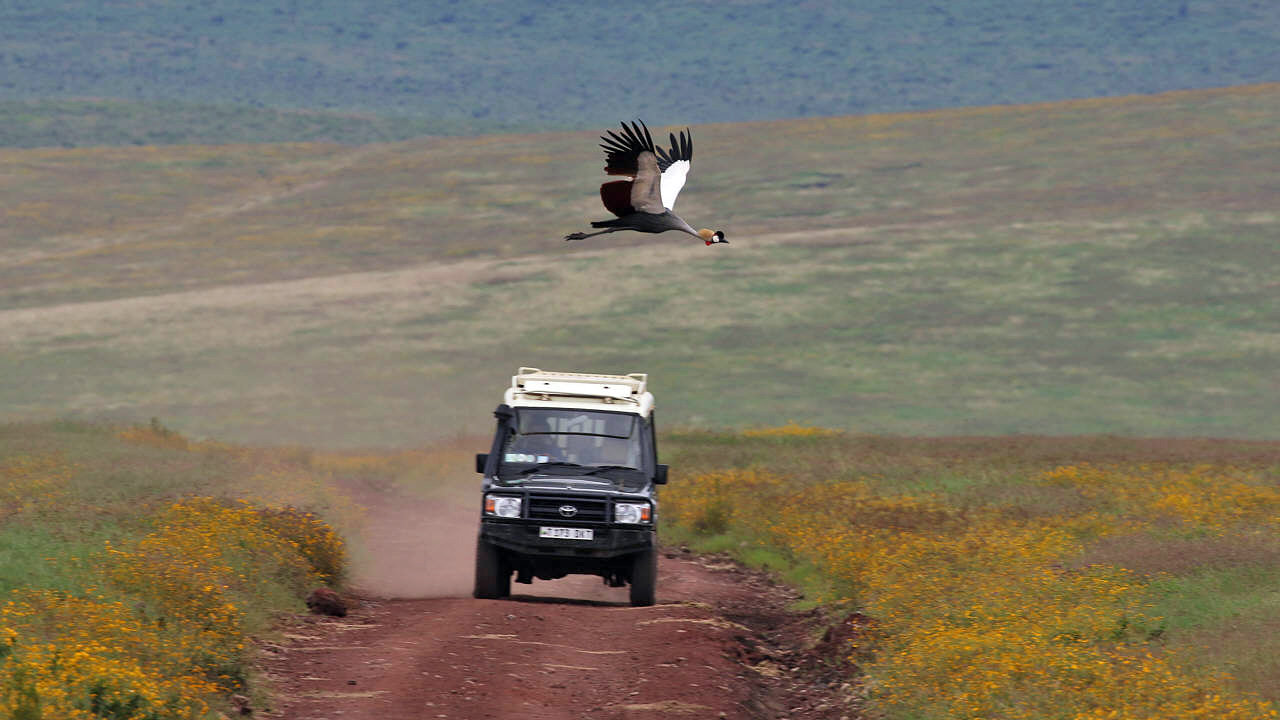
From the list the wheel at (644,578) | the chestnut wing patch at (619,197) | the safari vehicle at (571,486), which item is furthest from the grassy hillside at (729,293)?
the chestnut wing patch at (619,197)

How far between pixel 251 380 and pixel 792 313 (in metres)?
28.6

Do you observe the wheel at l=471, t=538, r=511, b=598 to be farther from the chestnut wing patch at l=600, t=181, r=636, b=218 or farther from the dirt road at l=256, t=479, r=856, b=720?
the chestnut wing patch at l=600, t=181, r=636, b=218

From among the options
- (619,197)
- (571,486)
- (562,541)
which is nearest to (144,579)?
(562,541)

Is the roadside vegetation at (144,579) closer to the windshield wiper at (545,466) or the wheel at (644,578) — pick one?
the windshield wiper at (545,466)

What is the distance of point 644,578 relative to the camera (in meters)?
19.2

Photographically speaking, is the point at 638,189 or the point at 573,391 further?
the point at 573,391

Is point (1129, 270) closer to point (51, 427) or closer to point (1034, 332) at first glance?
point (1034, 332)

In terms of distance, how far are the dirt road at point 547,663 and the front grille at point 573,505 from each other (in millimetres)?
1019

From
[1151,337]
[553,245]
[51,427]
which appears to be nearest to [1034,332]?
[1151,337]

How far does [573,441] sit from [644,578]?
1.88 meters

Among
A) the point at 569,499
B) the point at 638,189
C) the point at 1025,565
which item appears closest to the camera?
the point at 638,189

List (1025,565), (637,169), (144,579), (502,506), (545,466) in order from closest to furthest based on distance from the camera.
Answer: (637,169) < (144,579) < (502,506) < (1025,565) < (545,466)

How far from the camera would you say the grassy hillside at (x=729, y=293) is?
67125mm

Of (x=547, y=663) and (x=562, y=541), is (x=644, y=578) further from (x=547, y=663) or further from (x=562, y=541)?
(x=547, y=663)
